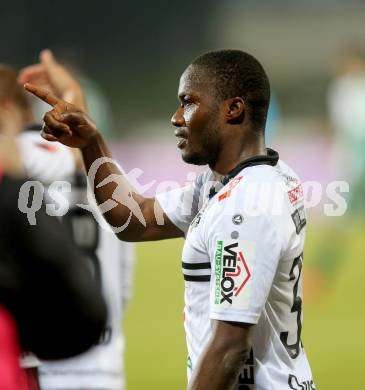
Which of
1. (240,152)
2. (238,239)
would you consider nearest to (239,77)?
(240,152)

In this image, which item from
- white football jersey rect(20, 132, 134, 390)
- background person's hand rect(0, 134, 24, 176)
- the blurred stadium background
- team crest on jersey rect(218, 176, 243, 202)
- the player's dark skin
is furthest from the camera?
the blurred stadium background

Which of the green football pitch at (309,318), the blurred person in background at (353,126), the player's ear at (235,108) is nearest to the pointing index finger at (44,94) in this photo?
the player's ear at (235,108)

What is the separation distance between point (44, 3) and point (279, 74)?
14.8ft

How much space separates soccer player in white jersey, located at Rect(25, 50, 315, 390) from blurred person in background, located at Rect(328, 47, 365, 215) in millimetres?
9077

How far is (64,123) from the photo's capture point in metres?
3.17

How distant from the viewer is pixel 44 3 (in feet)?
60.6

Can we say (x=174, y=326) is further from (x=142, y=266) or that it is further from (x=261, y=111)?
(x=261, y=111)

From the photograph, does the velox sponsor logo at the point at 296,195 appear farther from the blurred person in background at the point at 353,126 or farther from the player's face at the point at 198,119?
the blurred person in background at the point at 353,126

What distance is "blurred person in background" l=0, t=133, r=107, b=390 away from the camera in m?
2.17

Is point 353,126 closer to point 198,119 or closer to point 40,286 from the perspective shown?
point 198,119

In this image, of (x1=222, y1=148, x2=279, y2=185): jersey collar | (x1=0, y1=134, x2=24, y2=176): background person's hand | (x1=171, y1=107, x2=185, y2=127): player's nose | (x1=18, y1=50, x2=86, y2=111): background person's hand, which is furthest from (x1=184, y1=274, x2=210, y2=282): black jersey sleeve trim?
(x1=18, y1=50, x2=86, y2=111): background person's hand

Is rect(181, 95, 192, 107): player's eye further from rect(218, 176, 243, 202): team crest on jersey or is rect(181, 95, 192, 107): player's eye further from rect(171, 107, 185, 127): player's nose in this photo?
rect(218, 176, 243, 202): team crest on jersey

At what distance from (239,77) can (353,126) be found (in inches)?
379

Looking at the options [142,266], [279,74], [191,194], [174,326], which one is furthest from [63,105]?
[279,74]
